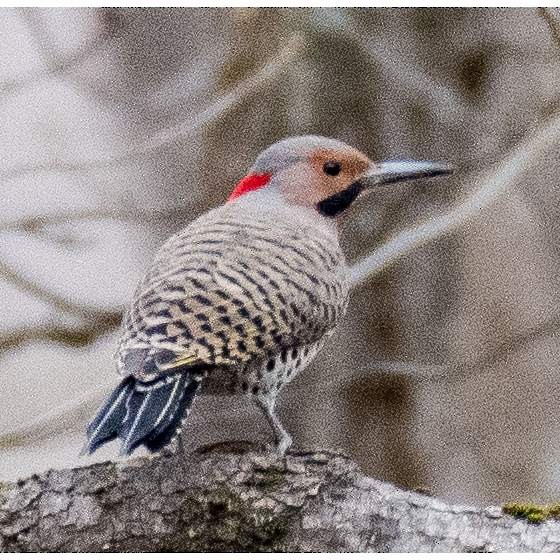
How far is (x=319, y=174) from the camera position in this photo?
1686 millimetres

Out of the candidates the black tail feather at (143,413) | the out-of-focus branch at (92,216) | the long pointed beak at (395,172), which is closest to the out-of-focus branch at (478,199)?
the long pointed beak at (395,172)

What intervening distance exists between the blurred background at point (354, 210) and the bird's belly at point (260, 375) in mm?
242

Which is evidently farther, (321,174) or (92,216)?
(92,216)

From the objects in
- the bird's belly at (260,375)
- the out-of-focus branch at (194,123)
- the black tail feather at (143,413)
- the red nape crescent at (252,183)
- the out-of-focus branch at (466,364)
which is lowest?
the out-of-focus branch at (466,364)

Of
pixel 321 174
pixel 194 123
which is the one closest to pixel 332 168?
pixel 321 174

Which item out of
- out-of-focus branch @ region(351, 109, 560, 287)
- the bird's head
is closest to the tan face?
the bird's head

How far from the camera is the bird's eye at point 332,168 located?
5.51 feet

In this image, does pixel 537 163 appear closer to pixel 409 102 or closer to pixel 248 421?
pixel 409 102

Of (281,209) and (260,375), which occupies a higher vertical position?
(281,209)

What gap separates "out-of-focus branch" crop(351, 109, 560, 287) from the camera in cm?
182

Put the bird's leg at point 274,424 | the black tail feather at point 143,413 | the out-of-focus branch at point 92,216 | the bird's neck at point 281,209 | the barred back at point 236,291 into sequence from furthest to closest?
the out-of-focus branch at point 92,216, the bird's neck at point 281,209, the bird's leg at point 274,424, the barred back at point 236,291, the black tail feather at point 143,413

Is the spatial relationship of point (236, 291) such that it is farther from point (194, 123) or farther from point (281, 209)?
point (194, 123)

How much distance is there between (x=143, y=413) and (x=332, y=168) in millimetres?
600

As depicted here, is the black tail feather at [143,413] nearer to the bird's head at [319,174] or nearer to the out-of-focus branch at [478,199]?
the bird's head at [319,174]
